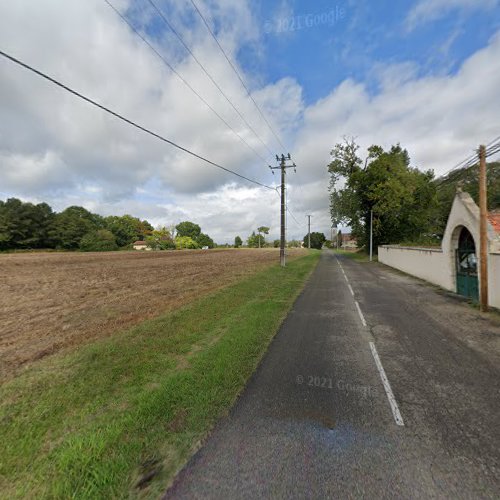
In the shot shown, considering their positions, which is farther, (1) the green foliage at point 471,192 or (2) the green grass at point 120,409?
(1) the green foliage at point 471,192

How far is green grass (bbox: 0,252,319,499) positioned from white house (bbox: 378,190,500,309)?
9.06m

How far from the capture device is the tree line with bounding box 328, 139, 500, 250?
3366 centimetres

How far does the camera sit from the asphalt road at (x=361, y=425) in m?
2.42

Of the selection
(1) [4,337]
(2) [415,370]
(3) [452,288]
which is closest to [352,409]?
(2) [415,370]

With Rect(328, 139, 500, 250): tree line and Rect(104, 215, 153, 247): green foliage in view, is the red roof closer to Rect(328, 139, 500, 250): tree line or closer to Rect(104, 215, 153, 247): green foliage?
Rect(328, 139, 500, 250): tree line

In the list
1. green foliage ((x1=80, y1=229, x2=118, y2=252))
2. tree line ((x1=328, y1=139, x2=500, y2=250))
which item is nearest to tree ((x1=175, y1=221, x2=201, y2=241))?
green foliage ((x1=80, y1=229, x2=118, y2=252))

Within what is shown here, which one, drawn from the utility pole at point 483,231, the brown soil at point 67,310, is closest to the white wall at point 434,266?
the utility pole at point 483,231

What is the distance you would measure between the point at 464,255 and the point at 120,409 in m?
14.5

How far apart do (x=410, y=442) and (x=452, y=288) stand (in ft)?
41.0

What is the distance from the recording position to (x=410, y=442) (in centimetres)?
294

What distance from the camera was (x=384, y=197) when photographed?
109 feet

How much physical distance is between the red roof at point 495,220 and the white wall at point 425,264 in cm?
304

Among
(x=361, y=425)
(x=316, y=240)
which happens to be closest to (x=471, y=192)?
(x=361, y=425)

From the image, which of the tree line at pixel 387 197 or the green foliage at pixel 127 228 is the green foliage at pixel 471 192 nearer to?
the tree line at pixel 387 197
